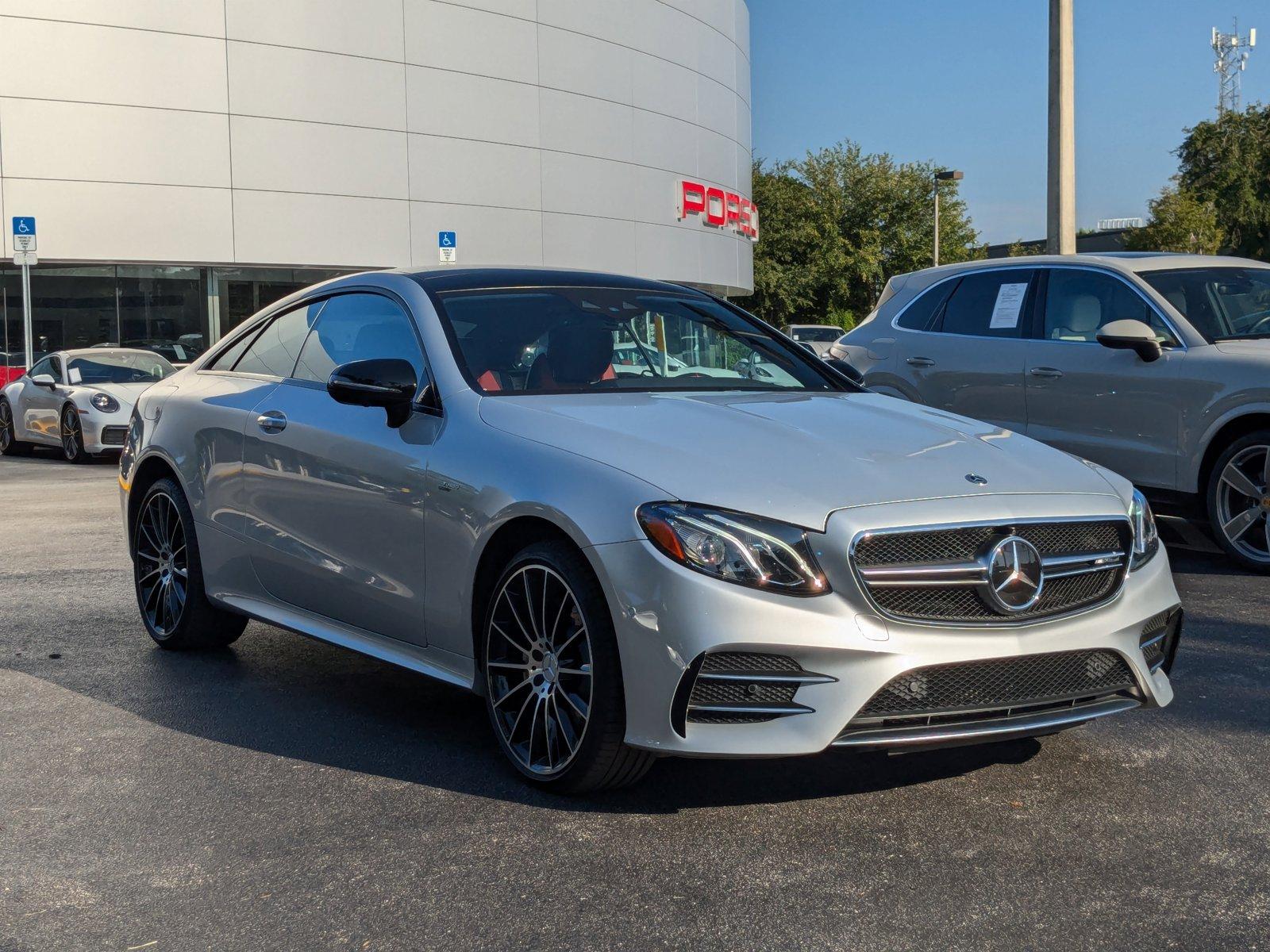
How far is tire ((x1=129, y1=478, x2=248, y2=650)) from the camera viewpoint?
6.13m

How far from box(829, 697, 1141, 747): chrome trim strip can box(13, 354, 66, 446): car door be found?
16106 millimetres

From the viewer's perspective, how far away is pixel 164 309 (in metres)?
30.1

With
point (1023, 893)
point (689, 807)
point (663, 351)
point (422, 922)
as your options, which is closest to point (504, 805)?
point (689, 807)

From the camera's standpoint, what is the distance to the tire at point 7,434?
1969 cm

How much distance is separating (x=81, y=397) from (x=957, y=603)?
15685 mm

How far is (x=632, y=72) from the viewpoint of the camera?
37.5m

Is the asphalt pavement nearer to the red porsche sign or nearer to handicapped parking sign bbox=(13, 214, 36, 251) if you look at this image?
handicapped parking sign bbox=(13, 214, 36, 251)

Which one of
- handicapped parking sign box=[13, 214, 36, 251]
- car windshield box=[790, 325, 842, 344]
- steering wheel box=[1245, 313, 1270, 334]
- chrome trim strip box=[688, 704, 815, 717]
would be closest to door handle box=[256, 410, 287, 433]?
chrome trim strip box=[688, 704, 815, 717]

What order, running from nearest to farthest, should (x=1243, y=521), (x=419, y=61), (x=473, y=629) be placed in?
(x=473, y=629), (x=1243, y=521), (x=419, y=61)

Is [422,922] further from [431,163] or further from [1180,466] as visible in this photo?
[431,163]

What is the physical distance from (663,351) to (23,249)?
19.6 metres

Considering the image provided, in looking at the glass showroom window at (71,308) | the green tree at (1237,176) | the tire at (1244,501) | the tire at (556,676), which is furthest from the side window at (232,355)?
the green tree at (1237,176)

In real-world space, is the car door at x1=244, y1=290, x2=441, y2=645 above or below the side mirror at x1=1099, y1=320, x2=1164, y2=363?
below

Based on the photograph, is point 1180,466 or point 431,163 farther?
point 431,163
